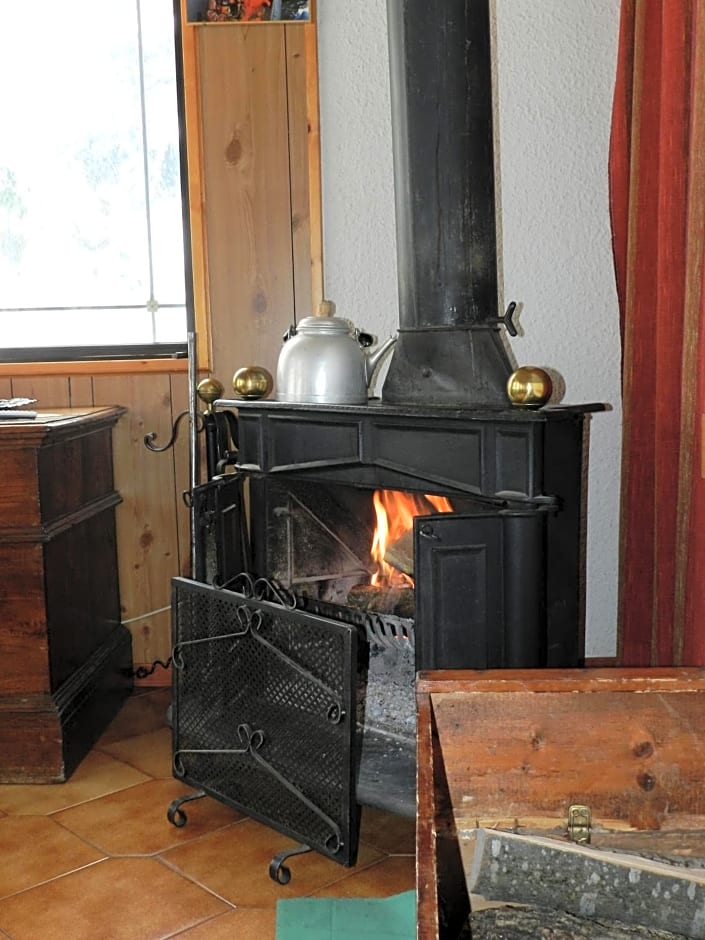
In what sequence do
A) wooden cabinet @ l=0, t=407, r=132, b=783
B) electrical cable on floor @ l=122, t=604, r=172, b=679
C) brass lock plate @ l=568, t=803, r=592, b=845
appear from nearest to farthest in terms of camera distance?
brass lock plate @ l=568, t=803, r=592, b=845
wooden cabinet @ l=0, t=407, r=132, b=783
electrical cable on floor @ l=122, t=604, r=172, b=679

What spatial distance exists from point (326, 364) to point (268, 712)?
2.32 ft

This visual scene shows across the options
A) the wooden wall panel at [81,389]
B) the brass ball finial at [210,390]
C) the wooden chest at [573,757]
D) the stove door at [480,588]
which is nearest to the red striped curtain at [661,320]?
the stove door at [480,588]

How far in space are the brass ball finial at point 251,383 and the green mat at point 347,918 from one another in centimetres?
103

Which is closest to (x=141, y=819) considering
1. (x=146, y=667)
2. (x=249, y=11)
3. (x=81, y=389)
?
(x=146, y=667)

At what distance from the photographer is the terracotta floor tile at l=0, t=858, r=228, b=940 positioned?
1720 millimetres

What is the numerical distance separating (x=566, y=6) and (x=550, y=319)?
751 millimetres

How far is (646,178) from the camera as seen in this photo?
2.21 m

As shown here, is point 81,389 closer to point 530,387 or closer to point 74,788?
point 74,788

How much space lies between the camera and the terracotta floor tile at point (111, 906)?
1720mm

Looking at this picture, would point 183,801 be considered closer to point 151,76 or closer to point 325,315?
point 325,315

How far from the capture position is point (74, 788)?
2.26 metres

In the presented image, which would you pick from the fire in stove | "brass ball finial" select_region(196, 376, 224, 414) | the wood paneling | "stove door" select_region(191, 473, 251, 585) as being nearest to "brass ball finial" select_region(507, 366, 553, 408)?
the fire in stove

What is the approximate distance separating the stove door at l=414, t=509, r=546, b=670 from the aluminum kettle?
43cm

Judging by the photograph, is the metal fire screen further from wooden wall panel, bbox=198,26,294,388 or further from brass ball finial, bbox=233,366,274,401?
wooden wall panel, bbox=198,26,294,388
